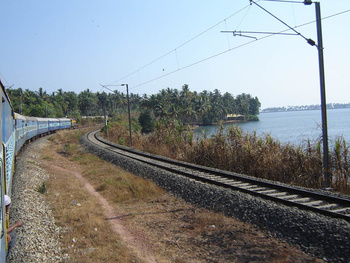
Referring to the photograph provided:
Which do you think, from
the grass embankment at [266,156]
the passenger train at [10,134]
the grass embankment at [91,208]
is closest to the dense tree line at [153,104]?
the passenger train at [10,134]

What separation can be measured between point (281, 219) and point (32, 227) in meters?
5.98

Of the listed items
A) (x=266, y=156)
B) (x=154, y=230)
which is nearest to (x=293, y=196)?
(x=154, y=230)

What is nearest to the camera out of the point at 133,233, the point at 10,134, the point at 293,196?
the point at 133,233

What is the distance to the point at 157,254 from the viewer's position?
7008 millimetres

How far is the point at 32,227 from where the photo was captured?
7289 millimetres

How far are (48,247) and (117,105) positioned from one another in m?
120

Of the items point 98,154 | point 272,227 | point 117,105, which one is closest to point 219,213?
point 272,227

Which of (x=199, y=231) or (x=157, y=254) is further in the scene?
(x=199, y=231)

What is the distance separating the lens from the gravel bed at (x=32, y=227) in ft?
19.7

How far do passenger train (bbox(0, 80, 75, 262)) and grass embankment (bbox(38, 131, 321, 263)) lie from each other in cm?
Result: 202

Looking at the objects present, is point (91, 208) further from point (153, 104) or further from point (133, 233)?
point (153, 104)

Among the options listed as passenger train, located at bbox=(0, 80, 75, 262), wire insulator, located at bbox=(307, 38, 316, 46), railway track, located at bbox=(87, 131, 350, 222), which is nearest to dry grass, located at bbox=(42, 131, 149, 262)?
passenger train, located at bbox=(0, 80, 75, 262)

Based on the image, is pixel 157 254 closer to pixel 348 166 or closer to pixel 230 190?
pixel 230 190

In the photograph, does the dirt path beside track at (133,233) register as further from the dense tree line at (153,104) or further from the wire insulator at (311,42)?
the dense tree line at (153,104)
